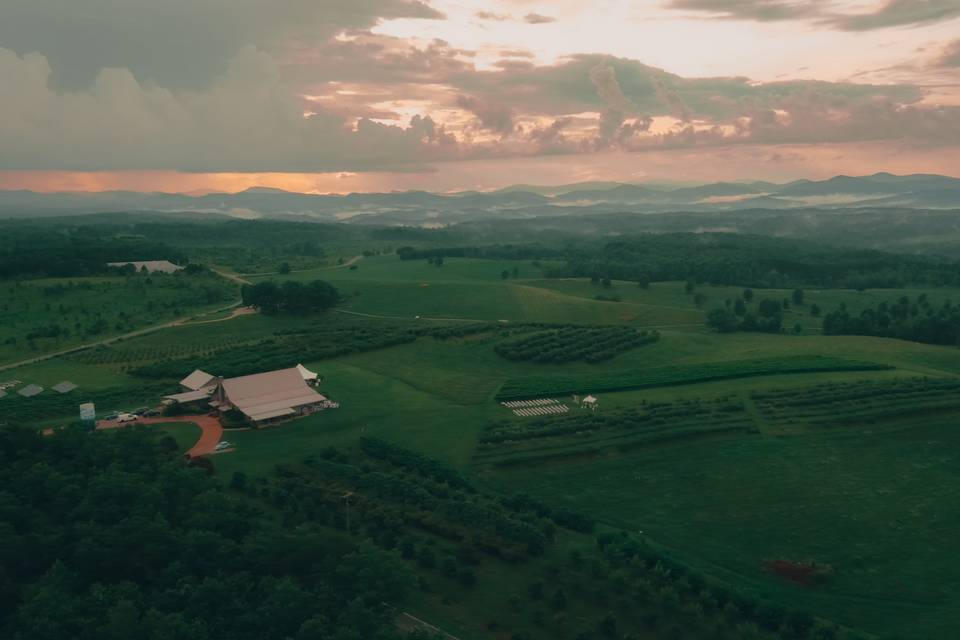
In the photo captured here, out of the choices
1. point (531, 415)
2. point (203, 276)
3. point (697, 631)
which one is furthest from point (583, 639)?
point (203, 276)

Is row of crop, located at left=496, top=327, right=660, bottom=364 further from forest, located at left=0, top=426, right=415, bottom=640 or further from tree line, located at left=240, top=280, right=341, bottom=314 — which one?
forest, located at left=0, top=426, right=415, bottom=640

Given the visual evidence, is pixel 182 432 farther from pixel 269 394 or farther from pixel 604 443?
pixel 604 443

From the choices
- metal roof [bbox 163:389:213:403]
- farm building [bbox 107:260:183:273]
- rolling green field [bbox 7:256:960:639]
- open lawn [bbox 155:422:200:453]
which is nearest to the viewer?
rolling green field [bbox 7:256:960:639]

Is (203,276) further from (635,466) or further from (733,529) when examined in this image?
(733,529)

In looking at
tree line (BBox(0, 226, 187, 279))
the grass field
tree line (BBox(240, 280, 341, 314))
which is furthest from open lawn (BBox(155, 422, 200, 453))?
tree line (BBox(0, 226, 187, 279))

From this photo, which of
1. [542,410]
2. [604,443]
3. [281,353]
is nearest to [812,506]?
[604,443]

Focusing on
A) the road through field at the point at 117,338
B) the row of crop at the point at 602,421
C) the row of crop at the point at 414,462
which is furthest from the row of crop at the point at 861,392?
the road through field at the point at 117,338

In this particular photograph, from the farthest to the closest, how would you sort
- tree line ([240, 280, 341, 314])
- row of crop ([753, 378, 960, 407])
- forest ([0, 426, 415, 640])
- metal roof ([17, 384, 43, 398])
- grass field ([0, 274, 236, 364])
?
tree line ([240, 280, 341, 314]) < grass field ([0, 274, 236, 364]) < metal roof ([17, 384, 43, 398]) < row of crop ([753, 378, 960, 407]) < forest ([0, 426, 415, 640])
